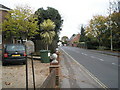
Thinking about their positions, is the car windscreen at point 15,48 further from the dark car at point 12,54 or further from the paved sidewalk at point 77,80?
the paved sidewalk at point 77,80

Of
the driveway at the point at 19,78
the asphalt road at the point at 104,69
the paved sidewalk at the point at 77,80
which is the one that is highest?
the driveway at the point at 19,78

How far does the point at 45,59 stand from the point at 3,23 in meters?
9.60

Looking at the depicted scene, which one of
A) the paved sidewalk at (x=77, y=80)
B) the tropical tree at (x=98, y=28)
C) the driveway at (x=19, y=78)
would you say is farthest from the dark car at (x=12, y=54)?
the tropical tree at (x=98, y=28)

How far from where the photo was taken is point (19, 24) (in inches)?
747

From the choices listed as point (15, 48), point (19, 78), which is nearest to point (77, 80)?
point (19, 78)

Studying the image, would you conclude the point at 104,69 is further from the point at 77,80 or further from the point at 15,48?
the point at 15,48

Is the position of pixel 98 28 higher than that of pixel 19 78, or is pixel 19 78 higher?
pixel 98 28

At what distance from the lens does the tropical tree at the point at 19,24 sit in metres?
18.8

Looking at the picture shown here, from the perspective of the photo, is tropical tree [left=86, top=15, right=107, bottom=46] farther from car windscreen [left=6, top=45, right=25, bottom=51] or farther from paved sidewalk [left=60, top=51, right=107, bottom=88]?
paved sidewalk [left=60, top=51, right=107, bottom=88]

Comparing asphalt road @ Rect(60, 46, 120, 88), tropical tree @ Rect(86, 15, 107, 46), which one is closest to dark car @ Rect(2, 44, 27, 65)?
asphalt road @ Rect(60, 46, 120, 88)

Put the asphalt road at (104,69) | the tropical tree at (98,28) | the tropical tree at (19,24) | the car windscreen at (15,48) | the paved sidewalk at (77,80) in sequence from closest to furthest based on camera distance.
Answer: the paved sidewalk at (77,80)
the asphalt road at (104,69)
the car windscreen at (15,48)
the tropical tree at (19,24)
the tropical tree at (98,28)

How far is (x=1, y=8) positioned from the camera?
69.1 feet

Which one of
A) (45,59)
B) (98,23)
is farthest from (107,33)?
(45,59)

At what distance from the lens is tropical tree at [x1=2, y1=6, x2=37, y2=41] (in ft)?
61.6
